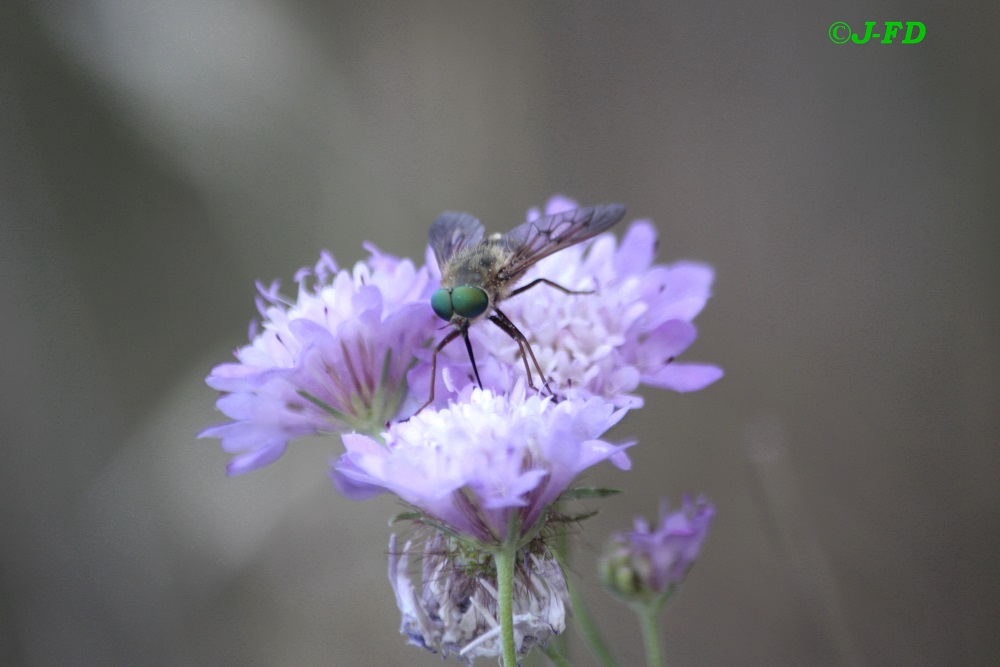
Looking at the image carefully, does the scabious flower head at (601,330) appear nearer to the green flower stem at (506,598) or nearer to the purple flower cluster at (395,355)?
the purple flower cluster at (395,355)

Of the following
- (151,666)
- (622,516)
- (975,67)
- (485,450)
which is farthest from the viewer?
(622,516)

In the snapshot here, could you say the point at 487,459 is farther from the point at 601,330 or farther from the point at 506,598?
the point at 601,330

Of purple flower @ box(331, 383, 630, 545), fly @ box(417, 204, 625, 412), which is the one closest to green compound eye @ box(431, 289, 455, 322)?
fly @ box(417, 204, 625, 412)

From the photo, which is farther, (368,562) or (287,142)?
(287,142)

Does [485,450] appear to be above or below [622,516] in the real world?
below

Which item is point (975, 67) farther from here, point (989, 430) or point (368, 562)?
point (368, 562)

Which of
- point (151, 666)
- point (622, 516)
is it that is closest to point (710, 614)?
point (622, 516)

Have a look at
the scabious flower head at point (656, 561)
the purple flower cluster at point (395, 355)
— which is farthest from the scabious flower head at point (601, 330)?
the scabious flower head at point (656, 561)
